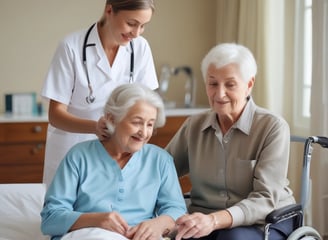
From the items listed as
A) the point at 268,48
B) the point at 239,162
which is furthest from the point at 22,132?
the point at 239,162

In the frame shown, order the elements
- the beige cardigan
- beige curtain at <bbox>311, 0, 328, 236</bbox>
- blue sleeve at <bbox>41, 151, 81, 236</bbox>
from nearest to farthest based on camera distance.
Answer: blue sleeve at <bbox>41, 151, 81, 236</bbox>, the beige cardigan, beige curtain at <bbox>311, 0, 328, 236</bbox>

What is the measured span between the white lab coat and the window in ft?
5.01

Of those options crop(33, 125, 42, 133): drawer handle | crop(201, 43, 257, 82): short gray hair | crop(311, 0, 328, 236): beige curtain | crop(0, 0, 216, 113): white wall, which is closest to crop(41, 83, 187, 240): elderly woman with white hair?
crop(201, 43, 257, 82): short gray hair

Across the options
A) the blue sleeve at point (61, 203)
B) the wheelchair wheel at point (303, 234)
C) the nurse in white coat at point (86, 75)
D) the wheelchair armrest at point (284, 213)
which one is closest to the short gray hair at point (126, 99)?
the blue sleeve at point (61, 203)

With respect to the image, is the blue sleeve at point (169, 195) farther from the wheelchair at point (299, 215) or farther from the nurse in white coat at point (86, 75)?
the nurse in white coat at point (86, 75)

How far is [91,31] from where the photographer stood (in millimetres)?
2541

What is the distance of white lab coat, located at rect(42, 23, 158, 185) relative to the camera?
8.15ft

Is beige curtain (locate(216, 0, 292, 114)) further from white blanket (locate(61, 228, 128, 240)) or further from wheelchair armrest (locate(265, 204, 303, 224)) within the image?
white blanket (locate(61, 228, 128, 240))

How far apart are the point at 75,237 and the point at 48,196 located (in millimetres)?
214

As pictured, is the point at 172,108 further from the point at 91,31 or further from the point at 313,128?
the point at 91,31

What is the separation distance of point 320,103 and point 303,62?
0.54 meters

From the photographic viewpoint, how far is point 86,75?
2.51m

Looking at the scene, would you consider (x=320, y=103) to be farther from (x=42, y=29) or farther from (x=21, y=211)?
(x=42, y=29)

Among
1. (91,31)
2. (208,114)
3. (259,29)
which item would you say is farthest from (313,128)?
(91,31)
